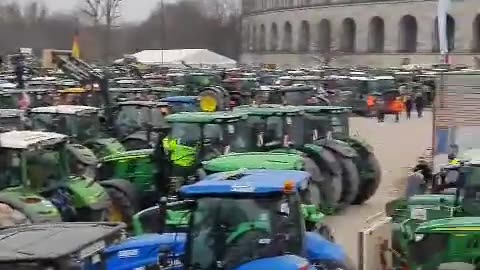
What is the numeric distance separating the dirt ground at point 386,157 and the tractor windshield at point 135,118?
4.98 m

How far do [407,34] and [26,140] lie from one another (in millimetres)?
75874

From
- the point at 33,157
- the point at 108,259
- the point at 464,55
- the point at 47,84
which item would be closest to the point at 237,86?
the point at 47,84

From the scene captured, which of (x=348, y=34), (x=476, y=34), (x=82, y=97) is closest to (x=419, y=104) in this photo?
(x=82, y=97)

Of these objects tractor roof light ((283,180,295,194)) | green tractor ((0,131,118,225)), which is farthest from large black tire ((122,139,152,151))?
tractor roof light ((283,180,295,194))

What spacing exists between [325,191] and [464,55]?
203ft

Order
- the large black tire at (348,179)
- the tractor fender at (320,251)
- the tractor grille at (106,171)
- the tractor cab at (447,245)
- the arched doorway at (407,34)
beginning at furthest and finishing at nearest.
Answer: the arched doorway at (407,34) → the large black tire at (348,179) → the tractor grille at (106,171) → the tractor cab at (447,245) → the tractor fender at (320,251)

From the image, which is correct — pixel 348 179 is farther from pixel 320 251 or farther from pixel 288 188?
pixel 288 188

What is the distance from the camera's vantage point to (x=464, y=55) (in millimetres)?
74812

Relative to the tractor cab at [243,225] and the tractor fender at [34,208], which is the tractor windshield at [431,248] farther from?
the tractor fender at [34,208]

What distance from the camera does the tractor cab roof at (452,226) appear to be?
32.2 ft

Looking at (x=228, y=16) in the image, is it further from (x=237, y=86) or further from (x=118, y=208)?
(x=118, y=208)

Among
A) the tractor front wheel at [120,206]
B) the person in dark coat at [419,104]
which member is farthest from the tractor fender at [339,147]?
the person in dark coat at [419,104]

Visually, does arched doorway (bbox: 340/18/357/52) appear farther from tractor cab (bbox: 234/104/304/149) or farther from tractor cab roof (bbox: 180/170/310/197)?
tractor cab roof (bbox: 180/170/310/197)

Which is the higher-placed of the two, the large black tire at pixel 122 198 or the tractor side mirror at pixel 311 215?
the tractor side mirror at pixel 311 215
